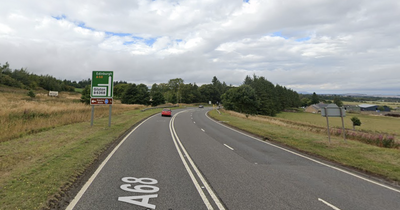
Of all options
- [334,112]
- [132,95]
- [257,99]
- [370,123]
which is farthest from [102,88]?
[132,95]

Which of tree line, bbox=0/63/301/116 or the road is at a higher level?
tree line, bbox=0/63/301/116

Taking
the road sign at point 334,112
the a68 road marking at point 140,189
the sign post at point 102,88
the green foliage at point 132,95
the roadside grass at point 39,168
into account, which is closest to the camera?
the roadside grass at point 39,168

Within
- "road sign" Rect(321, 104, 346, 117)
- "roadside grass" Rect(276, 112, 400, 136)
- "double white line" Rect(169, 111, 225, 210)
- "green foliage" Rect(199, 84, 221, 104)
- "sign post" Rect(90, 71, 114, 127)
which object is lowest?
"roadside grass" Rect(276, 112, 400, 136)

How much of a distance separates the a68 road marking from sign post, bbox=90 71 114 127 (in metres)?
14.3

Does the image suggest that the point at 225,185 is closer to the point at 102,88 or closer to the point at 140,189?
the point at 140,189

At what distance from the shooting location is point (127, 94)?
86.0 meters

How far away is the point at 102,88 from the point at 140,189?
15691 mm

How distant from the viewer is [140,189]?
17.8 feet

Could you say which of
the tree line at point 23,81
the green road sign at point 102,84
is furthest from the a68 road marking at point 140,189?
the tree line at point 23,81

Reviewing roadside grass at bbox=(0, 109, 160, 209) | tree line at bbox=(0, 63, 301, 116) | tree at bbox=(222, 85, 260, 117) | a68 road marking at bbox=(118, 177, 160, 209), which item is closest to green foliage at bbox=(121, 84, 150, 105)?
tree line at bbox=(0, 63, 301, 116)

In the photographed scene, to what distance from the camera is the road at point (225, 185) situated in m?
4.77

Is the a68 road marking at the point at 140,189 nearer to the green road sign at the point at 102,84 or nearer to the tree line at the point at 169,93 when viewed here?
the green road sign at the point at 102,84

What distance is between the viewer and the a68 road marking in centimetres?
472

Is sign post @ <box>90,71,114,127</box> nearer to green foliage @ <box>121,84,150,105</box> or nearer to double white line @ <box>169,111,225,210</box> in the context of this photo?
double white line @ <box>169,111,225,210</box>
